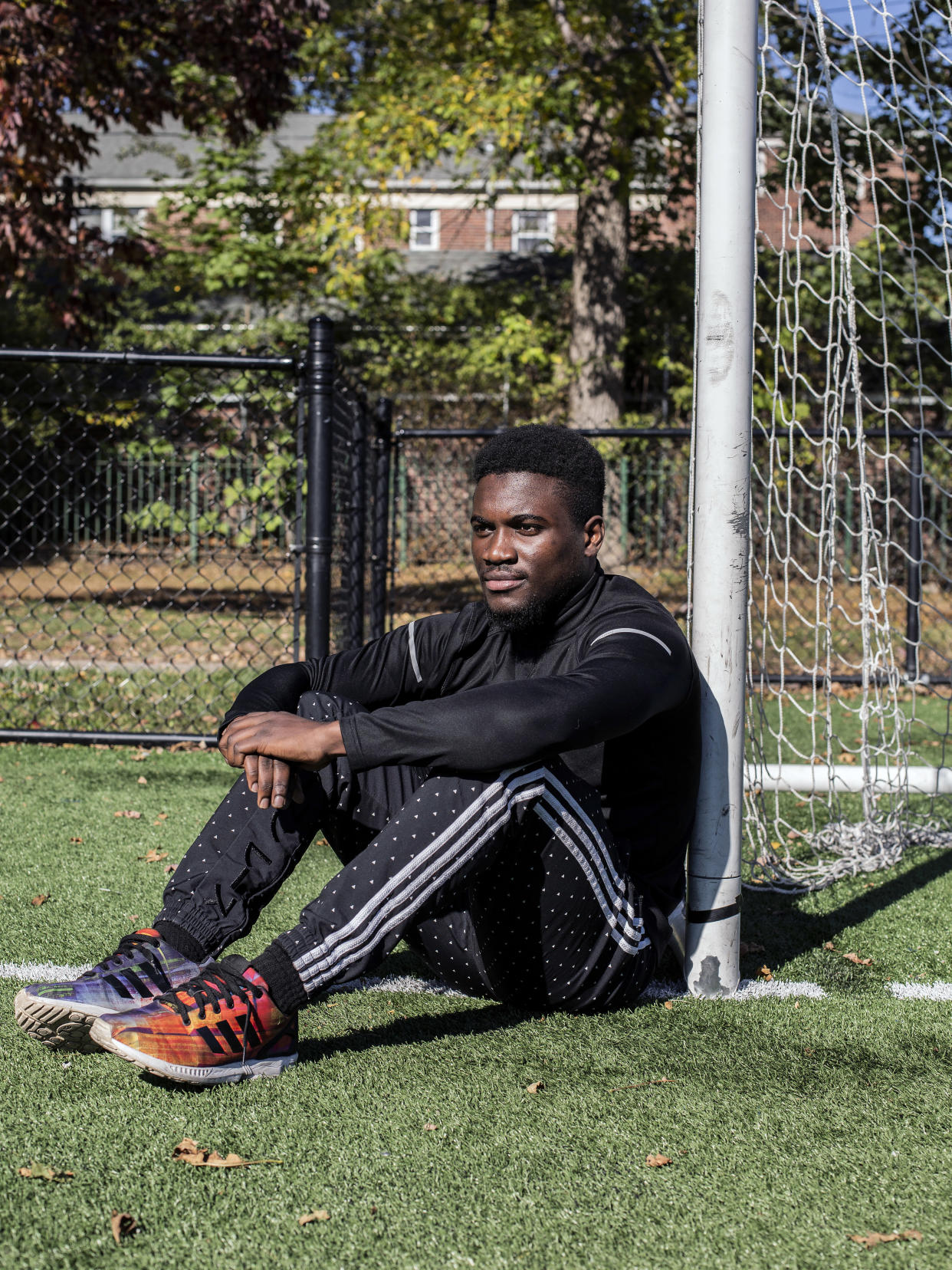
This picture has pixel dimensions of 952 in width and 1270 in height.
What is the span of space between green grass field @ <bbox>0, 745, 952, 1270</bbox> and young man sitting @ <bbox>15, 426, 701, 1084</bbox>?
12 centimetres

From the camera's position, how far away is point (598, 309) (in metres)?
13.5

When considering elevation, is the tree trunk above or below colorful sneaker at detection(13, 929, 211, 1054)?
above

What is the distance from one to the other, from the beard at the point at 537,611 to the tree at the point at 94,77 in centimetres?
794

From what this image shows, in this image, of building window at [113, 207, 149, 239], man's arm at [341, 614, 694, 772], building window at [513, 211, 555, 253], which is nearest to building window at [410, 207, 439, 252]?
building window at [513, 211, 555, 253]

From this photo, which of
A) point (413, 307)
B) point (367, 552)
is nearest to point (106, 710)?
point (367, 552)

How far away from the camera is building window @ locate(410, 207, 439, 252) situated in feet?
85.7

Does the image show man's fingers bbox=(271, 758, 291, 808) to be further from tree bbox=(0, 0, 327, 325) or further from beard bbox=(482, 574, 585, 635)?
tree bbox=(0, 0, 327, 325)

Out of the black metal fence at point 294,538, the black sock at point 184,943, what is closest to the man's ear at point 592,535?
the black sock at point 184,943

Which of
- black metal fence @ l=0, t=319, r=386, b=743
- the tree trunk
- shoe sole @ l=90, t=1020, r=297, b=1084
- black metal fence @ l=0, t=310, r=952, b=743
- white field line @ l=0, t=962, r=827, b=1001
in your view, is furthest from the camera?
the tree trunk

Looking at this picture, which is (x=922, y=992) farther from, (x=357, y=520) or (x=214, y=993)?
(x=357, y=520)

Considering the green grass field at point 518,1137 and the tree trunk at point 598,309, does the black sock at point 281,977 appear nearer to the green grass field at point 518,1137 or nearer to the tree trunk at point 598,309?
the green grass field at point 518,1137

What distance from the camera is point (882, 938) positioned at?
3.19 m

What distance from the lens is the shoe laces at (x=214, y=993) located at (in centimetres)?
207

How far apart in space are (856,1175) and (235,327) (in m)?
15.7
